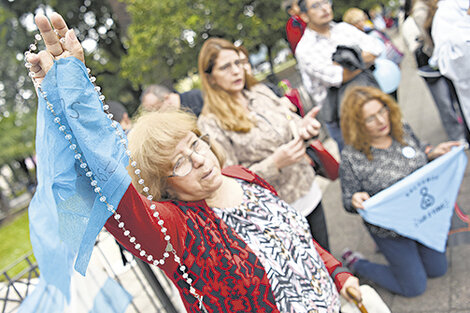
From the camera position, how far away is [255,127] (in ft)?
8.86

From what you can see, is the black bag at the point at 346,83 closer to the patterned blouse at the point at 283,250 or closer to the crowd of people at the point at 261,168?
the crowd of people at the point at 261,168

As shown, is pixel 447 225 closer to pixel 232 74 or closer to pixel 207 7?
pixel 232 74

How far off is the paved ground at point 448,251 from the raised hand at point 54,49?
2899 mm

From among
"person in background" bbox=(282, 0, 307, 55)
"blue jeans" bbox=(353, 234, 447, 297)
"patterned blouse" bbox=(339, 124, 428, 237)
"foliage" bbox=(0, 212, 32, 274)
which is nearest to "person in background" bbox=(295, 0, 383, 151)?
"person in background" bbox=(282, 0, 307, 55)

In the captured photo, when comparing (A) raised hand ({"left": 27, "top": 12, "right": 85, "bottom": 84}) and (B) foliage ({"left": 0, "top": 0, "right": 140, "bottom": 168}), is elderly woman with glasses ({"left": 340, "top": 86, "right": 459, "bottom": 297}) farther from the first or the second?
(B) foliage ({"left": 0, "top": 0, "right": 140, "bottom": 168})

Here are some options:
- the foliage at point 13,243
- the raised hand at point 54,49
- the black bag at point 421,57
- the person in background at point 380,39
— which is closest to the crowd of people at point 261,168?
the raised hand at point 54,49

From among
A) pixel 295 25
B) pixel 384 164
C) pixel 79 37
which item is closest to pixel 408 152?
pixel 384 164

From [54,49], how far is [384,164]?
255 centimetres

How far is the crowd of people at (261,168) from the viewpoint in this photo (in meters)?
1.46

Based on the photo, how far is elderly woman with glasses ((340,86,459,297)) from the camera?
3.02 metres

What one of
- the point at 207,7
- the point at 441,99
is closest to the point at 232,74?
the point at 441,99

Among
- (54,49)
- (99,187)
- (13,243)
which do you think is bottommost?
(99,187)

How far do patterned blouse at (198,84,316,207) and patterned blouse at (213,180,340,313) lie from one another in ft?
2.12

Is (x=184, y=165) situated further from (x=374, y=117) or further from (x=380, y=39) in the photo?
(x=380, y=39)
